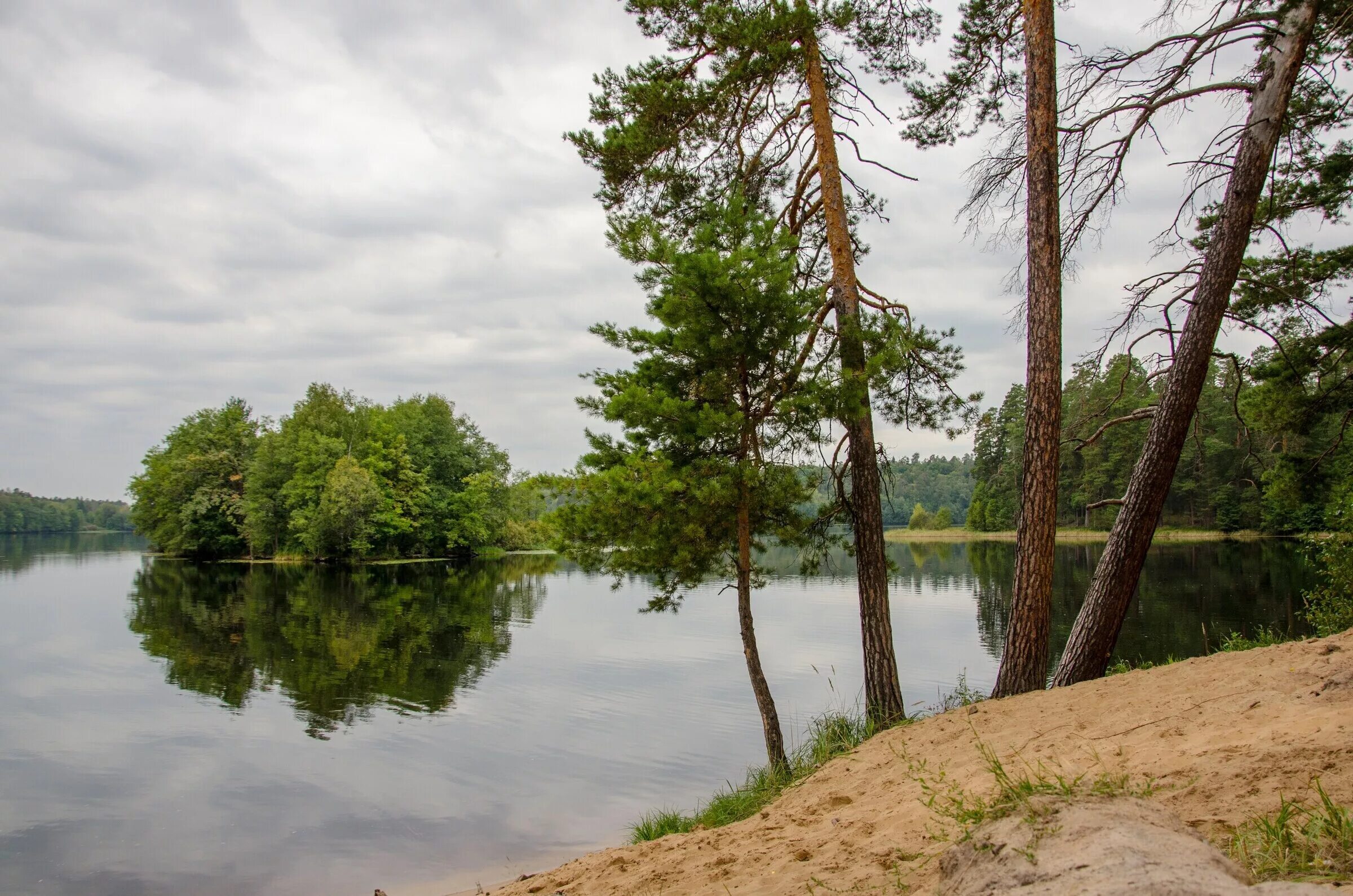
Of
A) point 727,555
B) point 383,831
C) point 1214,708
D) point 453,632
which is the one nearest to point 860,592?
point 727,555

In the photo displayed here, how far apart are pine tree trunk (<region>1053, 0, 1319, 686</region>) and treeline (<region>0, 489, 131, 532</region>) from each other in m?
134

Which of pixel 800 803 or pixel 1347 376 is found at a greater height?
pixel 1347 376

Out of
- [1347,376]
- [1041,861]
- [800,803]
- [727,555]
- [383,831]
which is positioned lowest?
[383,831]

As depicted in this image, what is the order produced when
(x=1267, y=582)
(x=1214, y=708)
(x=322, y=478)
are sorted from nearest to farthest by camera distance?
(x=1214, y=708) → (x=1267, y=582) → (x=322, y=478)

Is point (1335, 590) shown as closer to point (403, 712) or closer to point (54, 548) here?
point (403, 712)

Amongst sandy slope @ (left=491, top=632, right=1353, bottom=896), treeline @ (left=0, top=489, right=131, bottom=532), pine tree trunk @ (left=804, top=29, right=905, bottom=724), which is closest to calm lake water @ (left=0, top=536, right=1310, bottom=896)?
pine tree trunk @ (left=804, top=29, right=905, bottom=724)

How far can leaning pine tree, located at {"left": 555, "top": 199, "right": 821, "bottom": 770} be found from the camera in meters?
8.02

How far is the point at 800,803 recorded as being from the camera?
5629 mm

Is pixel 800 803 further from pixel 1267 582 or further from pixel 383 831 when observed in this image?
pixel 1267 582

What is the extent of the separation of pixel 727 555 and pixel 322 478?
47.0 m

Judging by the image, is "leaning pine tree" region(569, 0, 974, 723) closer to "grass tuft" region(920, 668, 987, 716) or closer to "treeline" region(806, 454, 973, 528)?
"grass tuft" region(920, 668, 987, 716)

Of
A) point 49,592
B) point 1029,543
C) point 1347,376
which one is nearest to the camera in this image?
point 1029,543

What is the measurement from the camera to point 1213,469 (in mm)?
53344

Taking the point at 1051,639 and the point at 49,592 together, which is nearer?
the point at 1051,639
